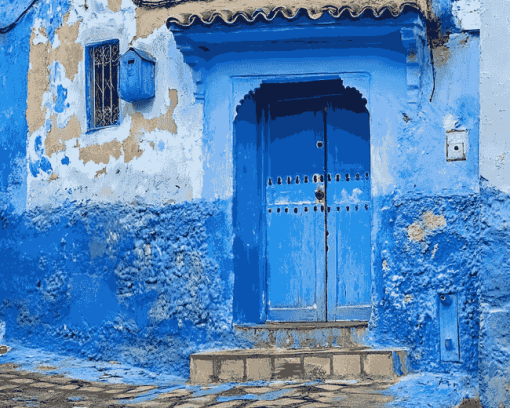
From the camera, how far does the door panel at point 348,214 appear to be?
713 cm

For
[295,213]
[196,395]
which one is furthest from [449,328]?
[196,395]

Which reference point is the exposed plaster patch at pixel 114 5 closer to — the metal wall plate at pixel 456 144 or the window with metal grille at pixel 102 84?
the window with metal grille at pixel 102 84

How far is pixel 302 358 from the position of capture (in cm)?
627

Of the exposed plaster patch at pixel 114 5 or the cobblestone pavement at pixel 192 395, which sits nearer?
the cobblestone pavement at pixel 192 395

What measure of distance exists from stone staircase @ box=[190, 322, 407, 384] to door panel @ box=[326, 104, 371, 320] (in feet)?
1.43

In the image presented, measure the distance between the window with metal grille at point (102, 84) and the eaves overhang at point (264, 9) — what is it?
25.5 inches

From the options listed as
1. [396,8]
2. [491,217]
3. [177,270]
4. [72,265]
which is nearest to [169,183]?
[177,270]

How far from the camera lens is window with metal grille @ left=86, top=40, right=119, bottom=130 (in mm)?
7592

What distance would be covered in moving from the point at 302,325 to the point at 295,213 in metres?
1.08

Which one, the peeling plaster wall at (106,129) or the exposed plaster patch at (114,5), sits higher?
the exposed plaster patch at (114,5)

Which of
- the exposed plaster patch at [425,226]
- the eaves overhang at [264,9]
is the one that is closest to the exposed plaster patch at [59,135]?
the eaves overhang at [264,9]

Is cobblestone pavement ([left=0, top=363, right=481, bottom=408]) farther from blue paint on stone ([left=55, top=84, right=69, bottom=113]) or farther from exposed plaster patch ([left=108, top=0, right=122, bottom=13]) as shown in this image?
exposed plaster patch ([left=108, top=0, right=122, bottom=13])

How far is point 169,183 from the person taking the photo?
7.20m

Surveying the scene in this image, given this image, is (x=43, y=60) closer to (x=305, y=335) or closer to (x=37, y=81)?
(x=37, y=81)
